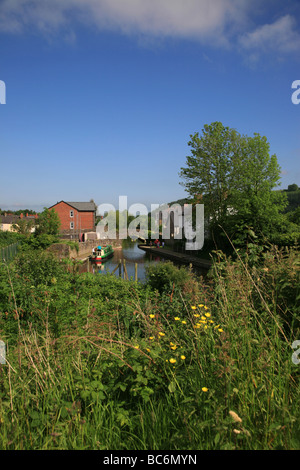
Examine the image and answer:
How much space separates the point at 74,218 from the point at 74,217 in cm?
21

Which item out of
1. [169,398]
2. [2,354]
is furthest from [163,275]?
[169,398]

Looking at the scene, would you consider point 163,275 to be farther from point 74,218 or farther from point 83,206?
point 83,206

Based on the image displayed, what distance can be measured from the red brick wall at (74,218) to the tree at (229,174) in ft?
117

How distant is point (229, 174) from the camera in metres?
30.3

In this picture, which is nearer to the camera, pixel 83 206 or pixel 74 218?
pixel 74 218

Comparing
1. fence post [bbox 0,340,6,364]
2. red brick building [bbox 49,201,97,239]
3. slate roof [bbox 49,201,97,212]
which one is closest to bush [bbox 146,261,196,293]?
fence post [bbox 0,340,6,364]

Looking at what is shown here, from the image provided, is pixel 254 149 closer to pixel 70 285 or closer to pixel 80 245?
pixel 80 245

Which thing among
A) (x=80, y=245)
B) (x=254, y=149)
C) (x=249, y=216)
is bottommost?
(x=80, y=245)

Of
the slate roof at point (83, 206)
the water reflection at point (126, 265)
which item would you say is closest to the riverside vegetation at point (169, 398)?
the water reflection at point (126, 265)

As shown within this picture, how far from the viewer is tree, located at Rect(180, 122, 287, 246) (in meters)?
28.1
